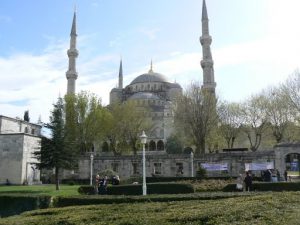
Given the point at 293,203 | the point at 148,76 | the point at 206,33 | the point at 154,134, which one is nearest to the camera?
the point at 293,203

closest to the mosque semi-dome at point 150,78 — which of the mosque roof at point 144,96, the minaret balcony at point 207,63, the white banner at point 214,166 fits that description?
the mosque roof at point 144,96

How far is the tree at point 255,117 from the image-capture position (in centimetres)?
4856

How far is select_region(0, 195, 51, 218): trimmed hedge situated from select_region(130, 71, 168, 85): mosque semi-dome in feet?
254

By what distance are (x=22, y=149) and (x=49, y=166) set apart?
1187 centimetres

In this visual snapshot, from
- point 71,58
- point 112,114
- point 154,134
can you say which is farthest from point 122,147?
point 154,134

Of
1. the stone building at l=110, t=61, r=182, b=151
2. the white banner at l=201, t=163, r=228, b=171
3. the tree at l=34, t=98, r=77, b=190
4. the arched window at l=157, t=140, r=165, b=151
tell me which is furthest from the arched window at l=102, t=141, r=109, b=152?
the tree at l=34, t=98, r=77, b=190

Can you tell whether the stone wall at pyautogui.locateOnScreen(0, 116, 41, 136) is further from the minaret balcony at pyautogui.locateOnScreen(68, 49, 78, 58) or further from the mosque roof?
the mosque roof

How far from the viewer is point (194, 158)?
42.6m

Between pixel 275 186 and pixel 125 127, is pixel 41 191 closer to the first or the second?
pixel 275 186

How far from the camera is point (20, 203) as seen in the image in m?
17.6

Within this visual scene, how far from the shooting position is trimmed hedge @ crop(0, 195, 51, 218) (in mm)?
17297

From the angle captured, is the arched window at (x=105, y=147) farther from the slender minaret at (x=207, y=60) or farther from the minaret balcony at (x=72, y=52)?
the slender minaret at (x=207, y=60)

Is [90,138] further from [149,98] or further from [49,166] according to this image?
[149,98]

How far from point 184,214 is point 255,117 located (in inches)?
1632
